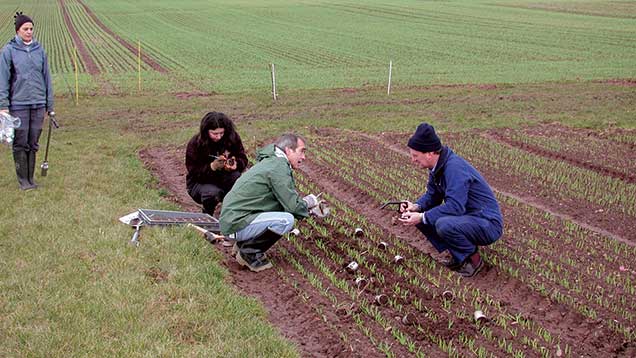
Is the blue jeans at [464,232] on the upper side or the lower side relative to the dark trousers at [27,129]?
lower

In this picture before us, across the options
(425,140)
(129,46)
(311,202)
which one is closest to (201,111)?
(311,202)

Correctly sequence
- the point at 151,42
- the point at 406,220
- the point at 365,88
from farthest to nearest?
the point at 151,42 → the point at 365,88 → the point at 406,220

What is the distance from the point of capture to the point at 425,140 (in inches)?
281

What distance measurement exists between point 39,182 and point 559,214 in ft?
25.0

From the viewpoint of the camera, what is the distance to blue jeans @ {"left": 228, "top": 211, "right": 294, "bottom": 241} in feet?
Answer: 23.5

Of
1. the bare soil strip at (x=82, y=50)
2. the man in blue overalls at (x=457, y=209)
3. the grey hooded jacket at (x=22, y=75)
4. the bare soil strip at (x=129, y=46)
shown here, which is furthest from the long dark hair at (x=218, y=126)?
the bare soil strip at (x=129, y=46)

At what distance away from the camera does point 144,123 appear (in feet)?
51.8

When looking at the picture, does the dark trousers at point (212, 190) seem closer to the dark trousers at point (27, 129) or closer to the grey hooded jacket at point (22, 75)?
the dark trousers at point (27, 129)

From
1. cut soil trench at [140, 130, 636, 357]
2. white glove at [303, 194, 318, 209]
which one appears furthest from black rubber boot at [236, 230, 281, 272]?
white glove at [303, 194, 318, 209]

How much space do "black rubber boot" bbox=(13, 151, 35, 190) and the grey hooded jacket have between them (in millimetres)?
723

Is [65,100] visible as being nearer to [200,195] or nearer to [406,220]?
[200,195]

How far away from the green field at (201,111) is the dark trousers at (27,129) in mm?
652

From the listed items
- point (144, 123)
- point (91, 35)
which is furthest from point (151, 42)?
point (144, 123)

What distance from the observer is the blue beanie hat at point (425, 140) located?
7.12 meters
